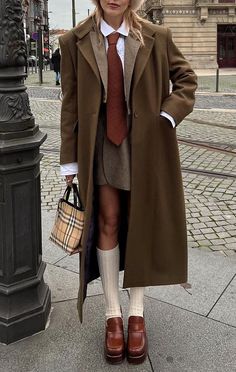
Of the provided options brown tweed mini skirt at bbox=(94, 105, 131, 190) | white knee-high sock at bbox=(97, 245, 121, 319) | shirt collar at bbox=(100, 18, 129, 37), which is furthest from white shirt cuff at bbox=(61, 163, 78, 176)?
shirt collar at bbox=(100, 18, 129, 37)

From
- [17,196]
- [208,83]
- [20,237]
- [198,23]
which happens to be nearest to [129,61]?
[17,196]

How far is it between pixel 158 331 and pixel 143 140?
3.89ft

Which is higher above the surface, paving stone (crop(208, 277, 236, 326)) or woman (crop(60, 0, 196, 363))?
woman (crop(60, 0, 196, 363))

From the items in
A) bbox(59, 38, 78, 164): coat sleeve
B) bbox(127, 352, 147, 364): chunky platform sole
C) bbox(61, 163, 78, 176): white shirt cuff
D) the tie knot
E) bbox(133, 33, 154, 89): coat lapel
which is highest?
the tie knot

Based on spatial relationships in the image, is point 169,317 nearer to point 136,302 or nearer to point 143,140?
point 136,302

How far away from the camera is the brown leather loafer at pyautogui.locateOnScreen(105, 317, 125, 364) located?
8.31ft

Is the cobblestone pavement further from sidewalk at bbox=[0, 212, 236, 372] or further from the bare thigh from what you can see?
the bare thigh

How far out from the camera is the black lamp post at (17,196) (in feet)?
8.11

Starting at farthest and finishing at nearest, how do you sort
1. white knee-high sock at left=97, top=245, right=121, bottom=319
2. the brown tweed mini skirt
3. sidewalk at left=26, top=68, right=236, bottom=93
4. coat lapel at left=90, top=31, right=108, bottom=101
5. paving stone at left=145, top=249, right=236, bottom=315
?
sidewalk at left=26, top=68, right=236, bottom=93, paving stone at left=145, top=249, right=236, bottom=315, white knee-high sock at left=97, top=245, right=121, bottom=319, the brown tweed mini skirt, coat lapel at left=90, top=31, right=108, bottom=101

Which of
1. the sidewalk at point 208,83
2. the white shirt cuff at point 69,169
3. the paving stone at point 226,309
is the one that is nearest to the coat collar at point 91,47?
the white shirt cuff at point 69,169

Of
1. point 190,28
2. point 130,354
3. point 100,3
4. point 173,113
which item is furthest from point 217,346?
point 190,28

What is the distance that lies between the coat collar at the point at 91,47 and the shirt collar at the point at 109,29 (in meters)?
0.04

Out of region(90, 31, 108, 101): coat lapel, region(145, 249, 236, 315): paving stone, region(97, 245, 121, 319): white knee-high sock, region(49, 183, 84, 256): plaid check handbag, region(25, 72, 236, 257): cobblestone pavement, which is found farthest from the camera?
region(25, 72, 236, 257): cobblestone pavement

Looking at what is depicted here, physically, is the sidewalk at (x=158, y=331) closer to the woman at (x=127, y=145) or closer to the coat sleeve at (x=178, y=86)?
the woman at (x=127, y=145)
